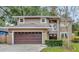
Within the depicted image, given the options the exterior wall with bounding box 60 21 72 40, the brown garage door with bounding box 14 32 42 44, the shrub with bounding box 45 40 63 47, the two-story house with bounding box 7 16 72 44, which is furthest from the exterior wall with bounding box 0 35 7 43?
the exterior wall with bounding box 60 21 72 40

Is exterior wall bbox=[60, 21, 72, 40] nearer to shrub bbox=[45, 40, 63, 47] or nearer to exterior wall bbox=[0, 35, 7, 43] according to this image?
shrub bbox=[45, 40, 63, 47]

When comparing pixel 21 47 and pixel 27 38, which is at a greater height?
pixel 27 38

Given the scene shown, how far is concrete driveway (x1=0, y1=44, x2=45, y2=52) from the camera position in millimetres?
3135

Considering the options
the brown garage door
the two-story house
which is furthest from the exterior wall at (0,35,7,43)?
the brown garage door

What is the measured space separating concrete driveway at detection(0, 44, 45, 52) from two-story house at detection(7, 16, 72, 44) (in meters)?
0.06

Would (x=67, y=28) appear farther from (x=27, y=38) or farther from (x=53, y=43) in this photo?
(x=27, y=38)

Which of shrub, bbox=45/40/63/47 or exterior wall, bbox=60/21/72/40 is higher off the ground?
exterior wall, bbox=60/21/72/40

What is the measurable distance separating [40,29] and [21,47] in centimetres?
39

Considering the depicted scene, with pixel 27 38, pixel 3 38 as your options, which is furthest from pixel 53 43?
pixel 3 38

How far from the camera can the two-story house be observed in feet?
10.2

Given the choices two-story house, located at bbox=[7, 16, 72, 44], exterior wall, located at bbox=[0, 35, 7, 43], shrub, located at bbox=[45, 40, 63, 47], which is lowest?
shrub, located at bbox=[45, 40, 63, 47]

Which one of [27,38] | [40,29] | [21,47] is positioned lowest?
[21,47]

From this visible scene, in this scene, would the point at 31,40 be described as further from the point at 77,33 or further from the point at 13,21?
the point at 77,33

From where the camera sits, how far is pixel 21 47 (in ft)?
10.4
